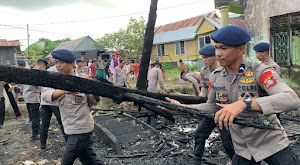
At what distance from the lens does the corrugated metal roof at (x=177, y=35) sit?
105 ft

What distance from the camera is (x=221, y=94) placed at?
8.38ft

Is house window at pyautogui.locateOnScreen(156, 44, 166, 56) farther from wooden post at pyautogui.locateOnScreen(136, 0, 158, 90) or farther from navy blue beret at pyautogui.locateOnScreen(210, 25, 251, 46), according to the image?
navy blue beret at pyautogui.locateOnScreen(210, 25, 251, 46)

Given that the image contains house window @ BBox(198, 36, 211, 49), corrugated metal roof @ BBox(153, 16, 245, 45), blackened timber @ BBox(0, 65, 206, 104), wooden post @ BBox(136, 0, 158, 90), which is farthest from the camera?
corrugated metal roof @ BBox(153, 16, 245, 45)

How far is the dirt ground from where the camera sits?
528 cm

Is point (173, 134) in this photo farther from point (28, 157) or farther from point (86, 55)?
point (86, 55)

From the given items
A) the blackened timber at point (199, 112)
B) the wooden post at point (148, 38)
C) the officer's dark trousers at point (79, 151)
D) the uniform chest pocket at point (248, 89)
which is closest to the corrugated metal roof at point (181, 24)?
the officer's dark trousers at point (79, 151)

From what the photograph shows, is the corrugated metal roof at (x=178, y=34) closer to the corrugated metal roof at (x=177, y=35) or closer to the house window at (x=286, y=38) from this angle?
the corrugated metal roof at (x=177, y=35)

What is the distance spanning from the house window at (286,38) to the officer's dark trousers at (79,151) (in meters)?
7.95

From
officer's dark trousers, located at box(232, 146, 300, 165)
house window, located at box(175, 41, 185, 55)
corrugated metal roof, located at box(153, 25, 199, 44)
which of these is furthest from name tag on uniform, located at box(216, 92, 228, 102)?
house window, located at box(175, 41, 185, 55)

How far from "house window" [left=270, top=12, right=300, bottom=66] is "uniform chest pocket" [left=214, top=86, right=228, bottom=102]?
7786 millimetres

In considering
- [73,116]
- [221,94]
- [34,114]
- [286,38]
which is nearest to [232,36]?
[221,94]

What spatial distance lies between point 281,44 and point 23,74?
946 cm

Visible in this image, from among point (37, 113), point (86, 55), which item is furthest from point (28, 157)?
point (86, 55)

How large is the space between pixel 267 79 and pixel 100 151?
4.59m
